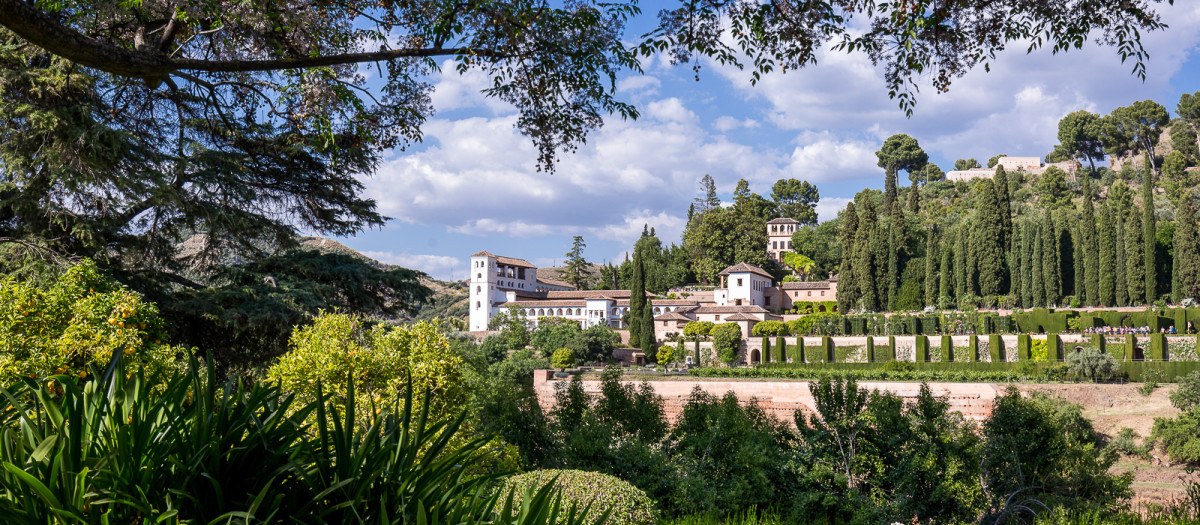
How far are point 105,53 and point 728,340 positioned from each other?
3830 cm

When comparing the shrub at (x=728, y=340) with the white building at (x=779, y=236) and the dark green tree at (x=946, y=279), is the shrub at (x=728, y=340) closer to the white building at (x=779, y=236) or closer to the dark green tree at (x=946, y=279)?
the dark green tree at (x=946, y=279)

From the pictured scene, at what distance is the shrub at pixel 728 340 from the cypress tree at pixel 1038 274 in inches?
614

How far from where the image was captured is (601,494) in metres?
4.79

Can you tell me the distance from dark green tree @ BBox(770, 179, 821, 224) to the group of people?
44.7 meters

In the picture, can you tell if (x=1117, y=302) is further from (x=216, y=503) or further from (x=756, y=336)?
(x=216, y=503)

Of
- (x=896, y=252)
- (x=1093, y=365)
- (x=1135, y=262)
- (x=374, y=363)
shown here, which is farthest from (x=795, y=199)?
(x=374, y=363)

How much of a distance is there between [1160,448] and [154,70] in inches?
994

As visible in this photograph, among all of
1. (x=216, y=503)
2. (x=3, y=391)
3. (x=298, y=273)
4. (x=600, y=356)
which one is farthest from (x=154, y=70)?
(x=600, y=356)

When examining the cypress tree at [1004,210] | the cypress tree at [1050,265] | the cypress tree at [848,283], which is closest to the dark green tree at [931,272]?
the cypress tree at [1004,210]

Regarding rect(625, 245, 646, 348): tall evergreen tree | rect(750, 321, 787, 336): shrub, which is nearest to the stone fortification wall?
rect(750, 321, 787, 336): shrub

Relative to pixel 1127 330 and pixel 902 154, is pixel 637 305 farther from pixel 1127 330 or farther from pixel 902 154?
pixel 902 154

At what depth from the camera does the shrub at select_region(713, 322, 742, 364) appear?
133 feet

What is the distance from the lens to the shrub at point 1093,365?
86.5 feet

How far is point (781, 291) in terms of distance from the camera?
56.1 m
